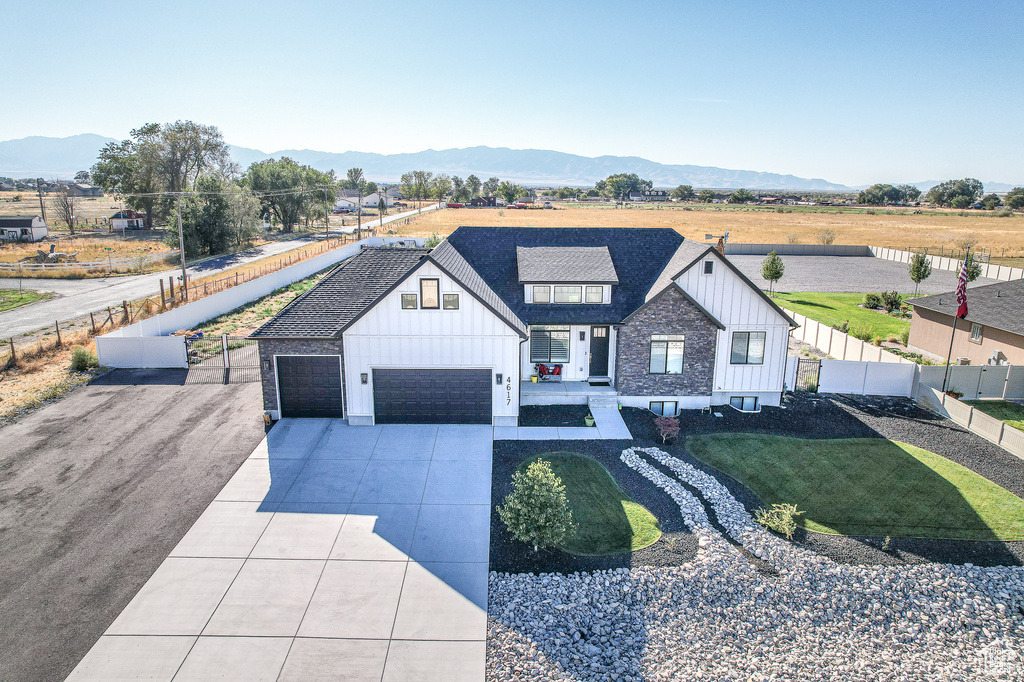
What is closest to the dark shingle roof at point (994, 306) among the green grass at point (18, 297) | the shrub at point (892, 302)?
the shrub at point (892, 302)

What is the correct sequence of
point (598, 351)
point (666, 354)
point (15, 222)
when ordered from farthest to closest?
point (15, 222) → point (598, 351) → point (666, 354)

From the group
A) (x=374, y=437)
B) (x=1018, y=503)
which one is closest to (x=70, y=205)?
(x=374, y=437)

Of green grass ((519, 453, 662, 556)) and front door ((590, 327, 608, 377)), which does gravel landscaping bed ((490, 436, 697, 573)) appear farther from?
front door ((590, 327, 608, 377))

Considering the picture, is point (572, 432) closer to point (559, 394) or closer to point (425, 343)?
point (559, 394)

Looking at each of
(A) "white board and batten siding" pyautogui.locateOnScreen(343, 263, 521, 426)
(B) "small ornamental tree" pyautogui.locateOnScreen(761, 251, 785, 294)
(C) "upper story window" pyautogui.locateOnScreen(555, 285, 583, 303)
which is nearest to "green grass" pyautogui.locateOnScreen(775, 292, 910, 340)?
(B) "small ornamental tree" pyautogui.locateOnScreen(761, 251, 785, 294)

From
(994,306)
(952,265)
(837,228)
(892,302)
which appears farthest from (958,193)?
(994,306)

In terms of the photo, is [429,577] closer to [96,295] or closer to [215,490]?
[215,490]

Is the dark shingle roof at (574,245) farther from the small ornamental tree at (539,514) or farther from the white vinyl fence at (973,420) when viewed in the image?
the white vinyl fence at (973,420)
